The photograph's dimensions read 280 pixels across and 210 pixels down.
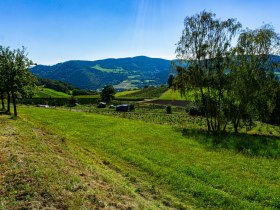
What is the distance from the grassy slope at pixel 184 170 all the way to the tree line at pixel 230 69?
11.0 metres

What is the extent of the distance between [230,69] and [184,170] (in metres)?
24.2

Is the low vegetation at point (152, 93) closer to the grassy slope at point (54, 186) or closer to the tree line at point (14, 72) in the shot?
the tree line at point (14, 72)

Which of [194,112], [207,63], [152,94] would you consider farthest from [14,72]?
[152,94]

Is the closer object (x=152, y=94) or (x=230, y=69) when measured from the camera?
(x=230, y=69)

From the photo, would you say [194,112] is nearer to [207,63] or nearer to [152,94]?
[207,63]

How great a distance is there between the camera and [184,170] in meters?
18.6

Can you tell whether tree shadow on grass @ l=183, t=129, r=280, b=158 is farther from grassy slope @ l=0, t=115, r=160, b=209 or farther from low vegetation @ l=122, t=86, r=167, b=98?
low vegetation @ l=122, t=86, r=167, b=98

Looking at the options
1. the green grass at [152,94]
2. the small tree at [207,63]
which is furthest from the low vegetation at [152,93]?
the small tree at [207,63]

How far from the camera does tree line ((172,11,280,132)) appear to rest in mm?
36781

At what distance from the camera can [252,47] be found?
1523 inches

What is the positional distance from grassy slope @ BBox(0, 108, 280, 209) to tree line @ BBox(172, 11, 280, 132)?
36.0ft

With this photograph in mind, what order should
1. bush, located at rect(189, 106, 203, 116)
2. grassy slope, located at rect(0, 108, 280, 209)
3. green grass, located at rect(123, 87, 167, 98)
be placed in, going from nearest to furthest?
grassy slope, located at rect(0, 108, 280, 209)
bush, located at rect(189, 106, 203, 116)
green grass, located at rect(123, 87, 167, 98)

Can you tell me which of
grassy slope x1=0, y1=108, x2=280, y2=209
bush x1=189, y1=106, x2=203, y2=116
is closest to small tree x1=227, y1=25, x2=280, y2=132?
grassy slope x1=0, y1=108, x2=280, y2=209

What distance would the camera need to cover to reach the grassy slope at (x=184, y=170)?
14.3 metres
